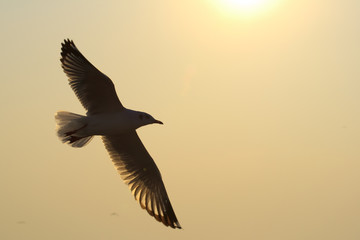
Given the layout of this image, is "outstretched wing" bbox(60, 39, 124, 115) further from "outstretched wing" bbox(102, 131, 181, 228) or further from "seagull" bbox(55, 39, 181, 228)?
"outstretched wing" bbox(102, 131, 181, 228)

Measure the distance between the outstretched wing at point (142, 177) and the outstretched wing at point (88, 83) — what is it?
1253mm

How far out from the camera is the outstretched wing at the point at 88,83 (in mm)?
12930

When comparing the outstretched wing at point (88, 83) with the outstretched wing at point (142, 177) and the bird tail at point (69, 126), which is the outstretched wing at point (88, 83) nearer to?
the bird tail at point (69, 126)

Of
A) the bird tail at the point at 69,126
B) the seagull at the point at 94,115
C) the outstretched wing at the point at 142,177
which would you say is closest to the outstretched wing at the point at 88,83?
the seagull at the point at 94,115

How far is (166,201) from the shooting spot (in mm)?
14672

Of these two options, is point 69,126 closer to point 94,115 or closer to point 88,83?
point 94,115

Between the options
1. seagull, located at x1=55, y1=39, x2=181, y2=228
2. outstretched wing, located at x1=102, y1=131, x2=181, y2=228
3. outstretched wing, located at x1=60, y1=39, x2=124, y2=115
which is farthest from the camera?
outstretched wing, located at x1=102, y1=131, x2=181, y2=228

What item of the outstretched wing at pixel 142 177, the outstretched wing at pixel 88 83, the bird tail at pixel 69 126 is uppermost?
the outstretched wing at pixel 88 83

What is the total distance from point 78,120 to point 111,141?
142cm

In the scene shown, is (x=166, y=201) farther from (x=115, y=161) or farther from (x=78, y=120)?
(x=78, y=120)

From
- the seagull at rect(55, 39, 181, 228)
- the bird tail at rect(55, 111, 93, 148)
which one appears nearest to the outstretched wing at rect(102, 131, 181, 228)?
the seagull at rect(55, 39, 181, 228)

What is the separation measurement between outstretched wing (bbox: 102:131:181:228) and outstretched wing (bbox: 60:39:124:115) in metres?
1.25

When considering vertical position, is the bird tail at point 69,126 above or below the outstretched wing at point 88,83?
below

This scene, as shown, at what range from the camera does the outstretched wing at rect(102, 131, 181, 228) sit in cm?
1441
